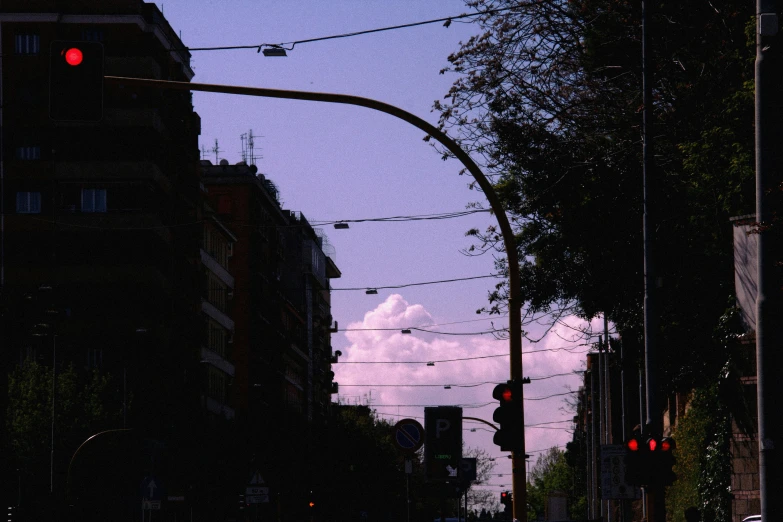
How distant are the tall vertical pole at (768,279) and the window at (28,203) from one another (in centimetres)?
6417

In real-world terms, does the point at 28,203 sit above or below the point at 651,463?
above

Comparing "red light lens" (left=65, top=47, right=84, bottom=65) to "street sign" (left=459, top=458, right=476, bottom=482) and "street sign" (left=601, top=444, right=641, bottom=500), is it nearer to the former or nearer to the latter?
"street sign" (left=459, top=458, right=476, bottom=482)

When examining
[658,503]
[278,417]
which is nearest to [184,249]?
[278,417]

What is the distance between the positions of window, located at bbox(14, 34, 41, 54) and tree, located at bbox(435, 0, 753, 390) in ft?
161

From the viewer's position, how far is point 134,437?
226ft

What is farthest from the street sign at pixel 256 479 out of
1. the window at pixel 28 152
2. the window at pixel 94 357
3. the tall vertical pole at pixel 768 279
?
the window at pixel 28 152

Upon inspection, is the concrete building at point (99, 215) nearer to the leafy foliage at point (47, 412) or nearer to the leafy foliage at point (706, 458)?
the leafy foliage at point (47, 412)

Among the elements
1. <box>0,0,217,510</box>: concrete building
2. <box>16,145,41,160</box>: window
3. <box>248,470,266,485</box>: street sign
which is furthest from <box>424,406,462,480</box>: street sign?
<box>16,145,41,160</box>: window

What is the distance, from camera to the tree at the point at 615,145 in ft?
85.9

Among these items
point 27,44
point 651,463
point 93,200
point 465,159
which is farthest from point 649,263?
point 27,44

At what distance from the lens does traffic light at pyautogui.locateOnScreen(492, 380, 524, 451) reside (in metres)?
17.2

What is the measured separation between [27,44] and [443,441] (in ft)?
201

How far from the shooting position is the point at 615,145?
29.0 metres

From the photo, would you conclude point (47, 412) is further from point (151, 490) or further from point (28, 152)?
point (151, 490)
